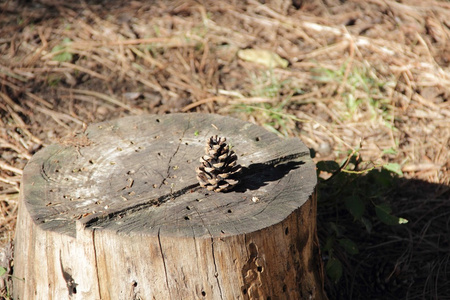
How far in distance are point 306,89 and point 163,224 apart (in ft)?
8.31

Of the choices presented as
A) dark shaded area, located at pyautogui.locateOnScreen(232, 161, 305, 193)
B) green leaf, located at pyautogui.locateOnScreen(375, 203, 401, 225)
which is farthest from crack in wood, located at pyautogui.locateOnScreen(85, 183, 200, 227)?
green leaf, located at pyautogui.locateOnScreen(375, 203, 401, 225)

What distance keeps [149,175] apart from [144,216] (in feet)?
1.01

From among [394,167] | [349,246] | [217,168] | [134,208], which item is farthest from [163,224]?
[394,167]

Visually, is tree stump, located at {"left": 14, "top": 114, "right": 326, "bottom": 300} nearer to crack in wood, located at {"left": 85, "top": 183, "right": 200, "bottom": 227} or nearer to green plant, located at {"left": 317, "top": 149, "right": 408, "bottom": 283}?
crack in wood, located at {"left": 85, "top": 183, "right": 200, "bottom": 227}

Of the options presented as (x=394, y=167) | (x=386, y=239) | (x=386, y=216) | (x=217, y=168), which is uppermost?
(x=217, y=168)

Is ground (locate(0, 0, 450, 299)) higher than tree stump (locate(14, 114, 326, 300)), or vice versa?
tree stump (locate(14, 114, 326, 300))

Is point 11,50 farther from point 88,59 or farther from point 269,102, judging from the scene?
point 269,102

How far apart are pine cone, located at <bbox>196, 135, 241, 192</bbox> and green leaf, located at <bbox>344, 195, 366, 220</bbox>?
0.94 meters

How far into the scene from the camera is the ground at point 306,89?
2996mm

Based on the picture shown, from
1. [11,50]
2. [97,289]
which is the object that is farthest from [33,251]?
[11,50]

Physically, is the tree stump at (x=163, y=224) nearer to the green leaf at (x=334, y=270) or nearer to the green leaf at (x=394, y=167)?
the green leaf at (x=334, y=270)

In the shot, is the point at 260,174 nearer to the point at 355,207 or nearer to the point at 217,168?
the point at 217,168

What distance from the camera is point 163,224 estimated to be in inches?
75.2

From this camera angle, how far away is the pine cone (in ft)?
6.83
